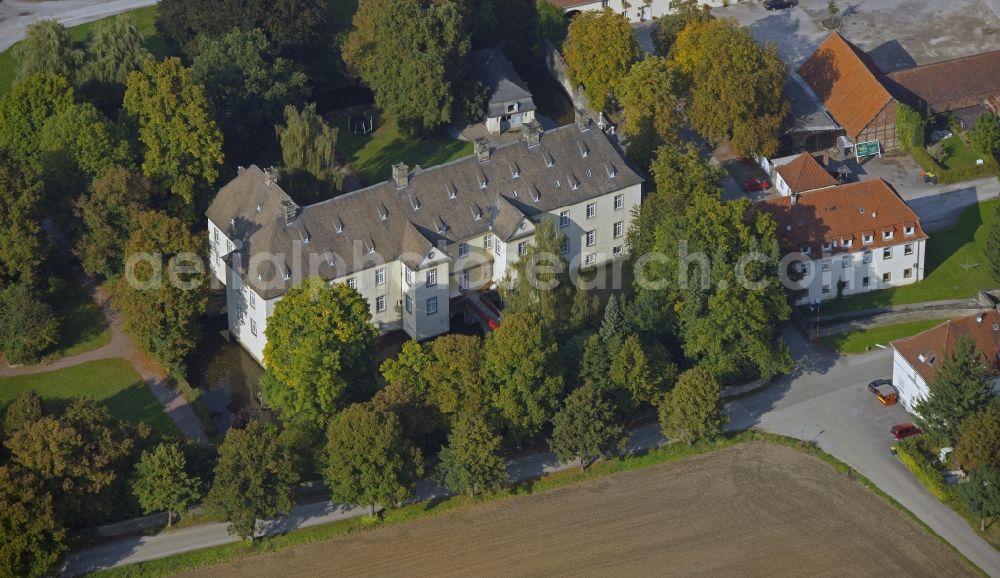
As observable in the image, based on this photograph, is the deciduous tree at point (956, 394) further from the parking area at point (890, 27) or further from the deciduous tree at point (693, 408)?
the parking area at point (890, 27)

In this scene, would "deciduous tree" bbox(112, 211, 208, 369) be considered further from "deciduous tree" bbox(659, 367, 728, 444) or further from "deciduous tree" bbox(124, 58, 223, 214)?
"deciduous tree" bbox(659, 367, 728, 444)

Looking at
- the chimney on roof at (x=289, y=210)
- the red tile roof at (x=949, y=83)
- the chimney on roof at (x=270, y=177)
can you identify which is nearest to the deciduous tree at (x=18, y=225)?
the chimney on roof at (x=270, y=177)

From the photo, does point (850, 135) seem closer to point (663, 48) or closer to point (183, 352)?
point (663, 48)

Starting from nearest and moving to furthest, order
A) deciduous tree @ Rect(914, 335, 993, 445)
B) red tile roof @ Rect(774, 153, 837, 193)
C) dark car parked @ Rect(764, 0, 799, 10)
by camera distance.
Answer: deciduous tree @ Rect(914, 335, 993, 445), red tile roof @ Rect(774, 153, 837, 193), dark car parked @ Rect(764, 0, 799, 10)

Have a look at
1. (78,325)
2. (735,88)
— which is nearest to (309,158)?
(78,325)

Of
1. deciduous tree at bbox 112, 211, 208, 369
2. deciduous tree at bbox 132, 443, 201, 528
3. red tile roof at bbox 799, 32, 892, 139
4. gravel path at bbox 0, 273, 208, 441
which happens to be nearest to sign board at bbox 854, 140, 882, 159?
red tile roof at bbox 799, 32, 892, 139

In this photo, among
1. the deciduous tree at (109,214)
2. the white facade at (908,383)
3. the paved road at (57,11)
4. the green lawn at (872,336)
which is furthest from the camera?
the paved road at (57,11)

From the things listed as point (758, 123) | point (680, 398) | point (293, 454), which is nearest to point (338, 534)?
point (293, 454)
